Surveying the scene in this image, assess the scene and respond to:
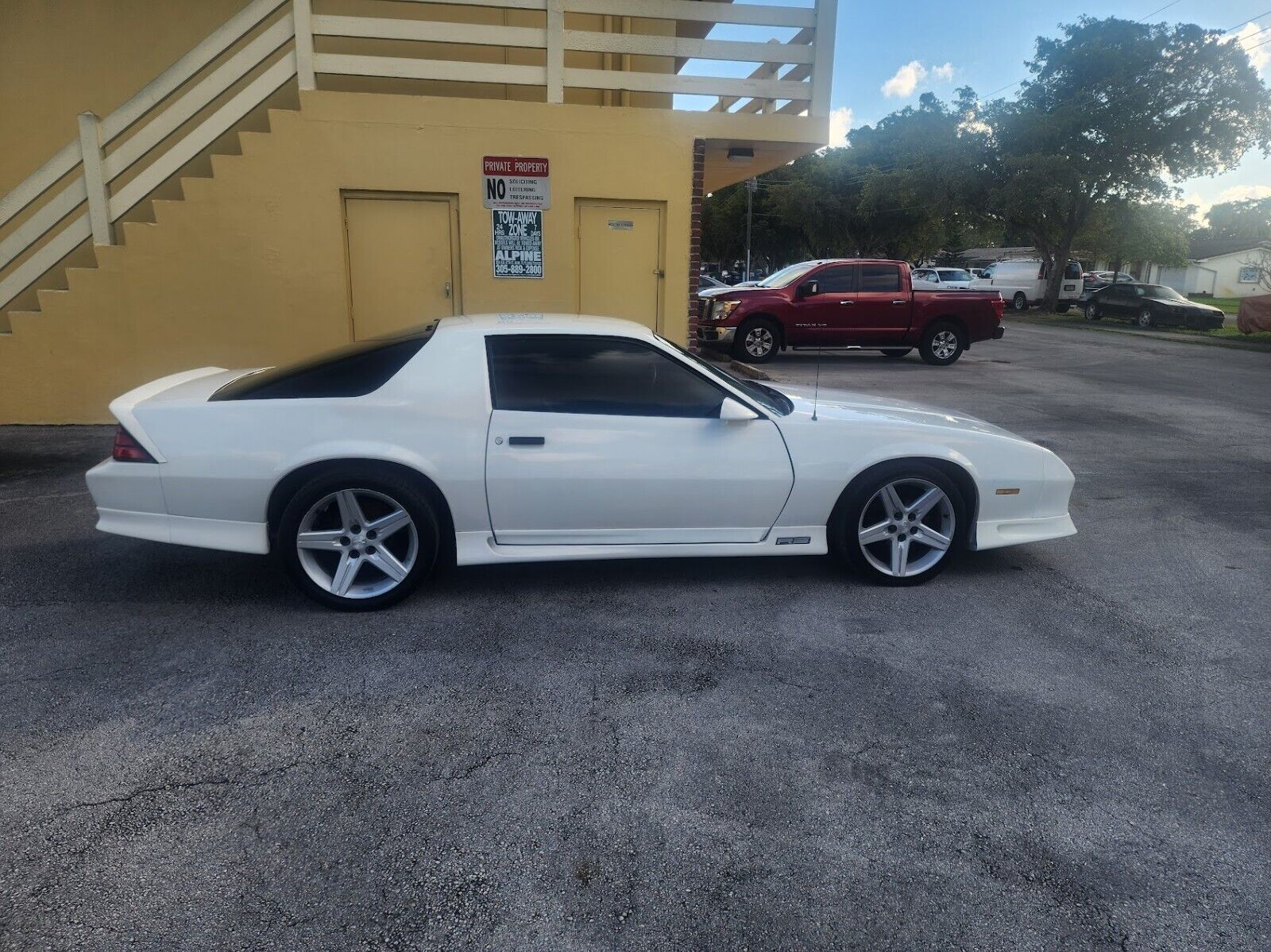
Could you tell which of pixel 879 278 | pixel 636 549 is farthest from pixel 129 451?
pixel 879 278

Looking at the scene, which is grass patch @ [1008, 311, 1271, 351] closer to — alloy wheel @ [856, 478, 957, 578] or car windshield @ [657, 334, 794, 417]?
alloy wheel @ [856, 478, 957, 578]

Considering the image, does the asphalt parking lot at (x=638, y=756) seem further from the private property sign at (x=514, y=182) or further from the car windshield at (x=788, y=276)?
the car windshield at (x=788, y=276)

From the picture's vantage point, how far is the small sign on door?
8.80m

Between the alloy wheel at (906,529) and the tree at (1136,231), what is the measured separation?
34.0 meters

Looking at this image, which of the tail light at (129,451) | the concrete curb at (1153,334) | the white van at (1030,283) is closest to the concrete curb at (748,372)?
the tail light at (129,451)

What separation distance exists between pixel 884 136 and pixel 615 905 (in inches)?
2037

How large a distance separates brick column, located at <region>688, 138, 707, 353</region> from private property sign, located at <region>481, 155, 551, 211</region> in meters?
1.48

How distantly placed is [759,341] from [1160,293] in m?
19.7

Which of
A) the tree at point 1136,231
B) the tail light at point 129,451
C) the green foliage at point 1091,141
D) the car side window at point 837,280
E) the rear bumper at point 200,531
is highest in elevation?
the green foliage at point 1091,141

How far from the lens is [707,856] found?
99.5 inches

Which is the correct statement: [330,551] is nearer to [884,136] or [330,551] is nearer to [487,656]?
[487,656]

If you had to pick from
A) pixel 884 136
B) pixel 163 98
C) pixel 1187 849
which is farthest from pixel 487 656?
pixel 884 136

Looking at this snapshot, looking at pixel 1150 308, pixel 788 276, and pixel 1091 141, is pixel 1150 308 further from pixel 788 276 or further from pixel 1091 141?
pixel 788 276

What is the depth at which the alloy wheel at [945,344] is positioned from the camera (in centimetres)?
1559
